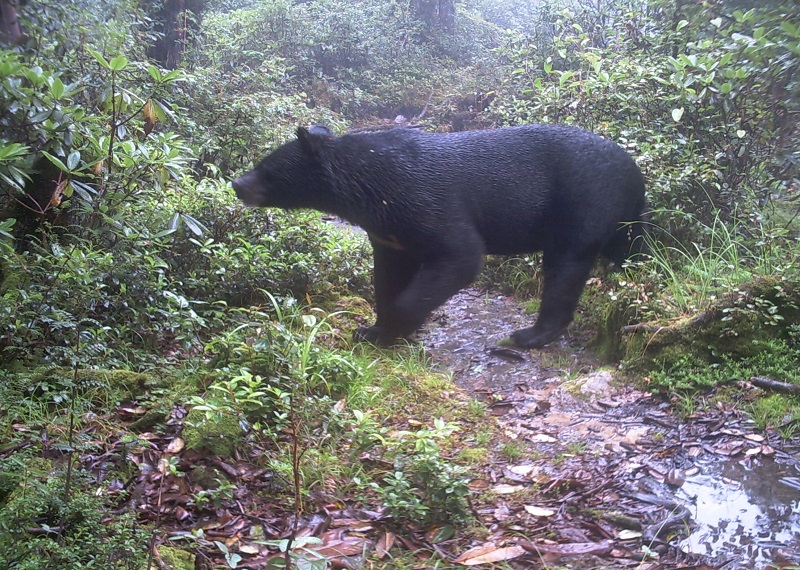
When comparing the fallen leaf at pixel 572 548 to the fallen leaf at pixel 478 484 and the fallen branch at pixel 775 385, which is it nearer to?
the fallen leaf at pixel 478 484

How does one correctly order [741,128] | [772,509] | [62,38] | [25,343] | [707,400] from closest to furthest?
[772,509]
[25,343]
[707,400]
[62,38]
[741,128]

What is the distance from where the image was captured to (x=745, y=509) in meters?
3.07

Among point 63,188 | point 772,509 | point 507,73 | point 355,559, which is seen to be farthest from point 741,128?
point 507,73

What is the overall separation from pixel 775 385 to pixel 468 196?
2728mm

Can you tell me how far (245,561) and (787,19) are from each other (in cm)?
385

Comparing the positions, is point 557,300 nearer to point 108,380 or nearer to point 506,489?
point 506,489

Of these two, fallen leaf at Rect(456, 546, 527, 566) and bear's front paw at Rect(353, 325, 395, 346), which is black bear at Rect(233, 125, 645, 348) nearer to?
bear's front paw at Rect(353, 325, 395, 346)

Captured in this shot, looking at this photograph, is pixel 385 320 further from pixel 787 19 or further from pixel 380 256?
pixel 787 19

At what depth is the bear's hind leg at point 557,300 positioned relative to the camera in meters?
5.57

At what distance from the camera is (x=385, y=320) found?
212 inches

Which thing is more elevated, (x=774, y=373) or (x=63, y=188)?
(x=63, y=188)

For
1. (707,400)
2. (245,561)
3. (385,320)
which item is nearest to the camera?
(245,561)

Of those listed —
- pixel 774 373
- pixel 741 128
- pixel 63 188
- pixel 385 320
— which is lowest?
pixel 385 320

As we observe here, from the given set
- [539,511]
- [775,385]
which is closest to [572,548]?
[539,511]
